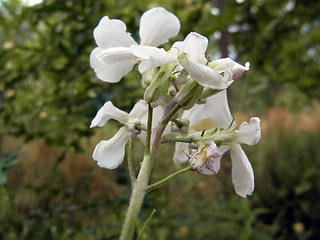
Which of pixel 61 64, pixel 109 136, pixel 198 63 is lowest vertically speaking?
pixel 109 136

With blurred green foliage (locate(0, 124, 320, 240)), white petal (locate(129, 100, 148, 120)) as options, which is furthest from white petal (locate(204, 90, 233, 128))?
blurred green foliage (locate(0, 124, 320, 240))

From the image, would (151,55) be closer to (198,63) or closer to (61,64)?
(198,63)

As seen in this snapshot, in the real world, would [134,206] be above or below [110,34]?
below

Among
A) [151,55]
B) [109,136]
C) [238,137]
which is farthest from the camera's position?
[109,136]

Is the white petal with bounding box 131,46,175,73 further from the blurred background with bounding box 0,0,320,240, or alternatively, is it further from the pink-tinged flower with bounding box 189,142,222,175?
the blurred background with bounding box 0,0,320,240

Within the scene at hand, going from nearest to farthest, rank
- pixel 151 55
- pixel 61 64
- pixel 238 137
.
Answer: pixel 151 55, pixel 238 137, pixel 61 64

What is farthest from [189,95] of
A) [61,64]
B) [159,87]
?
[61,64]

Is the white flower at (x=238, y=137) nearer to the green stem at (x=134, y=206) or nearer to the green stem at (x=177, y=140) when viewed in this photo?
the green stem at (x=177, y=140)

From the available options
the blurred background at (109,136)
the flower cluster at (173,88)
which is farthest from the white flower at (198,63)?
the blurred background at (109,136)
